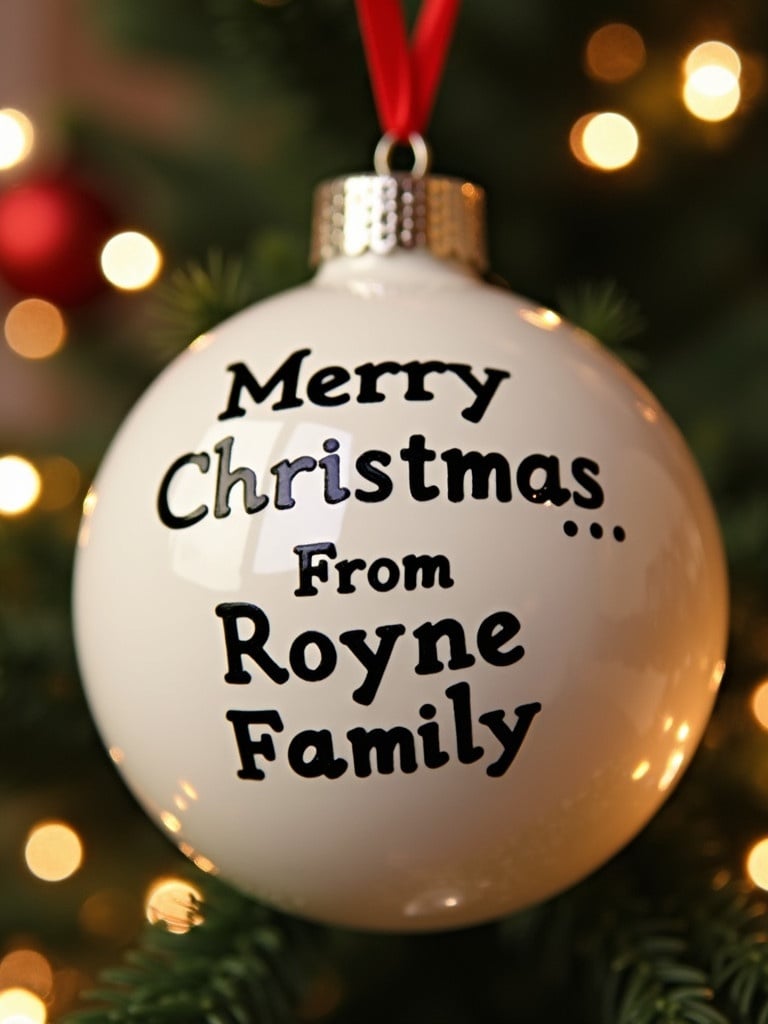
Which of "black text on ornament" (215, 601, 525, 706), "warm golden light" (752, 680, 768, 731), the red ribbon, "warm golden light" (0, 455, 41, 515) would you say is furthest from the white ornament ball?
"warm golden light" (0, 455, 41, 515)

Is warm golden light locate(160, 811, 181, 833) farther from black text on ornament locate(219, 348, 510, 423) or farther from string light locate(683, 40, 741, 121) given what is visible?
string light locate(683, 40, 741, 121)

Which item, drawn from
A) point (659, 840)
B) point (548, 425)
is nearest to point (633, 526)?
point (548, 425)

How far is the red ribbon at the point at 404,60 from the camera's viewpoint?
0.56 m

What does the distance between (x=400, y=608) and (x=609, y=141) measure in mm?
552

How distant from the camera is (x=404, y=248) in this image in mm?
554

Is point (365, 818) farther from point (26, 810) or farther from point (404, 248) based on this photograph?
point (26, 810)

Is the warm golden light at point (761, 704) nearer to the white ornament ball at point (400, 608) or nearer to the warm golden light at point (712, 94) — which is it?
the white ornament ball at point (400, 608)

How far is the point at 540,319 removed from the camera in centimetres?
53

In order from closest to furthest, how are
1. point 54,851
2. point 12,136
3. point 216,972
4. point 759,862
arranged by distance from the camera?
point 216,972
point 759,862
point 54,851
point 12,136

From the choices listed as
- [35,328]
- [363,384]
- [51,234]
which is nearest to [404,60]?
[363,384]

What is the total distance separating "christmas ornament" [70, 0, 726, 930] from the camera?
449 mm

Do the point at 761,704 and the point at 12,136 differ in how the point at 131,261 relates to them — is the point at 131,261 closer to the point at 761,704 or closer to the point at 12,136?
the point at 12,136

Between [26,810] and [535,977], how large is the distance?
0.39 meters

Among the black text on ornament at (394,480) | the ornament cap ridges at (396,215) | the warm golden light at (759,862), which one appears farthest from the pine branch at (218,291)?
the warm golden light at (759,862)
